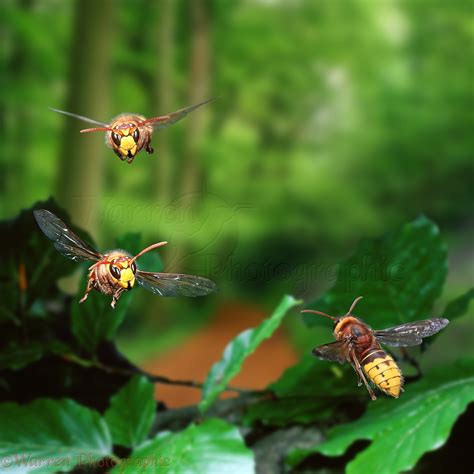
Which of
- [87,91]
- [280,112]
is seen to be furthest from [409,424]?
[280,112]

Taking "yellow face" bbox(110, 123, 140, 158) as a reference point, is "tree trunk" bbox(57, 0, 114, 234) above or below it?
above

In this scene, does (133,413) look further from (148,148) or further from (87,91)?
(87,91)

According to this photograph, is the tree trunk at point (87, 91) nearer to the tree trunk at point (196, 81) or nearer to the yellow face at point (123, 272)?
the yellow face at point (123, 272)

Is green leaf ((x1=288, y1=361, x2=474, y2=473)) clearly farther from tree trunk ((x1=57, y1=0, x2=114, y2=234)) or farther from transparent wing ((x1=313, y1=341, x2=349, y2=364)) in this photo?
tree trunk ((x1=57, y1=0, x2=114, y2=234))

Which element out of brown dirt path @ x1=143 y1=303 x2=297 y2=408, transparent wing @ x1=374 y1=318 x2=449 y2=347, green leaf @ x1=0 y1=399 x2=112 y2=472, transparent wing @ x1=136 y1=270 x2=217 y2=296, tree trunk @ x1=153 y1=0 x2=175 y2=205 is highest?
tree trunk @ x1=153 y1=0 x2=175 y2=205

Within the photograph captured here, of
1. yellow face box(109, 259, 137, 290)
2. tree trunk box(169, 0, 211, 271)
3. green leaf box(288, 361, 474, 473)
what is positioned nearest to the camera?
yellow face box(109, 259, 137, 290)

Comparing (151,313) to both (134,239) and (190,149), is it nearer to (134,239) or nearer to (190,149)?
(190,149)

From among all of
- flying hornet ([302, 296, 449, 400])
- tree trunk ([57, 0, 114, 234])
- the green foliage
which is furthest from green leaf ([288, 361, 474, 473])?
tree trunk ([57, 0, 114, 234])

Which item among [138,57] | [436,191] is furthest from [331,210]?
[138,57]

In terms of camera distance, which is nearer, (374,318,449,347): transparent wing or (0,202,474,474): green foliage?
(374,318,449,347): transparent wing
